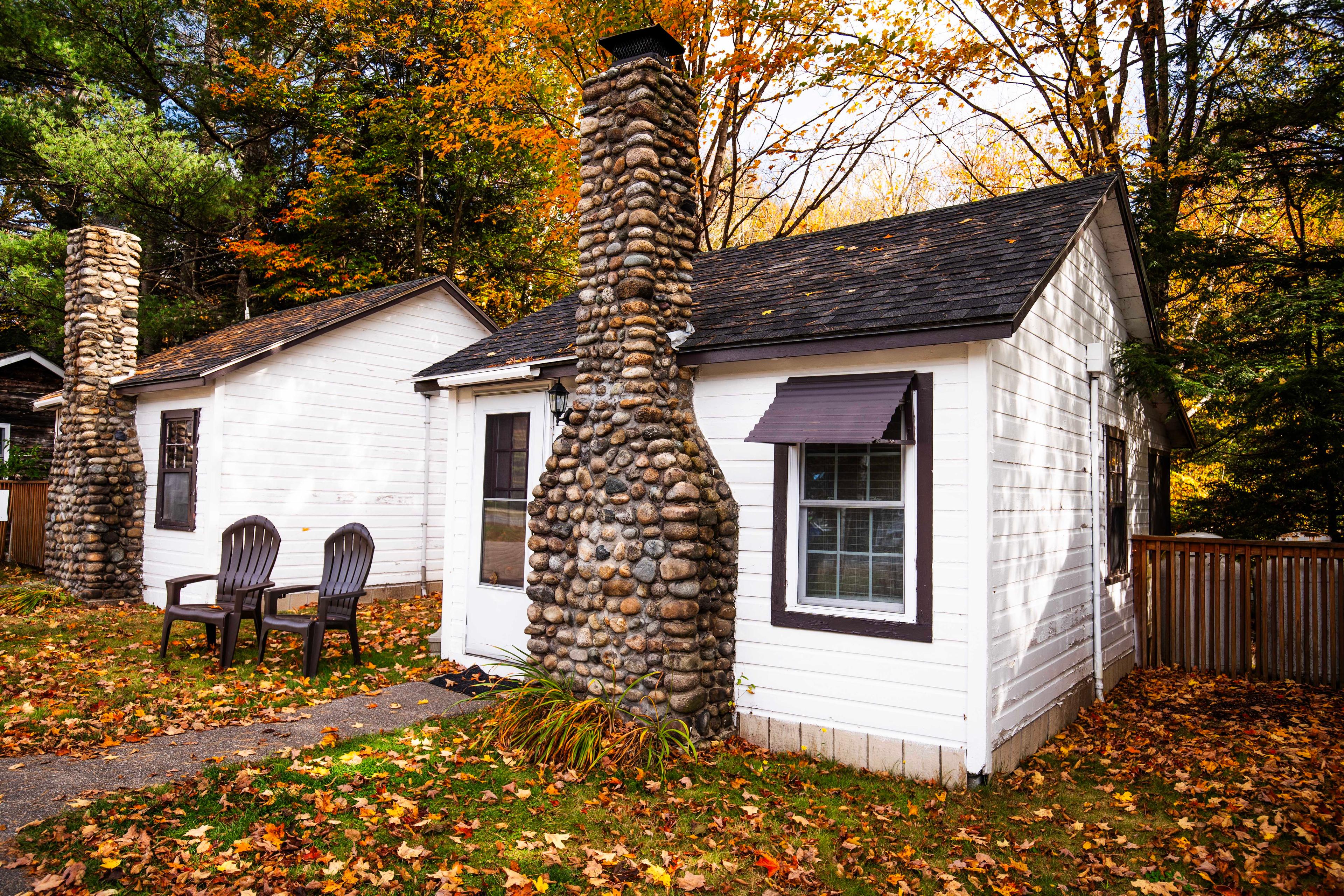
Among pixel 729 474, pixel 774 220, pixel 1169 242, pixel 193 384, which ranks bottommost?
pixel 729 474

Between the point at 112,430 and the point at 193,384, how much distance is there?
7.41 feet

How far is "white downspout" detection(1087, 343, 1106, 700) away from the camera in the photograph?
7.24 meters

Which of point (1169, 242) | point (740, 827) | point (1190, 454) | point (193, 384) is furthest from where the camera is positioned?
point (1190, 454)

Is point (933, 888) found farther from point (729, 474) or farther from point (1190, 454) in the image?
point (1190, 454)

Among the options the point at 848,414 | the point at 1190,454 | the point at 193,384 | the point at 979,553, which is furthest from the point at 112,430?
the point at 1190,454

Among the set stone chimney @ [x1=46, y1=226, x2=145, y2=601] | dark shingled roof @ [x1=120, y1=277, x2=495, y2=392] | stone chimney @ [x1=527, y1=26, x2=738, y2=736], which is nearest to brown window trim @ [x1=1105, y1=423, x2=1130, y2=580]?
stone chimney @ [x1=527, y1=26, x2=738, y2=736]

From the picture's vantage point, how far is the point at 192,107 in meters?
19.4

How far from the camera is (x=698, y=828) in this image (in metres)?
4.42

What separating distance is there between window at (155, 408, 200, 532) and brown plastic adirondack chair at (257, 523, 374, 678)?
168 inches

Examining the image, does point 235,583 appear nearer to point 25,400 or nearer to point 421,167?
point 25,400

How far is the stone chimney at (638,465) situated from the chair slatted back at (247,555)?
338cm

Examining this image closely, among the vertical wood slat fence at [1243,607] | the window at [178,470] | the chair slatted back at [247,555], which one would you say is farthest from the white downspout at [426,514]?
the vertical wood slat fence at [1243,607]

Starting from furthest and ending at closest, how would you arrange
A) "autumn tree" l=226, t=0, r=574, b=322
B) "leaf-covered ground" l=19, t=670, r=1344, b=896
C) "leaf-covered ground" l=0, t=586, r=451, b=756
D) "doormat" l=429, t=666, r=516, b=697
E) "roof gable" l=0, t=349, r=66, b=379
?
"autumn tree" l=226, t=0, r=574, b=322
"roof gable" l=0, t=349, r=66, b=379
"doormat" l=429, t=666, r=516, b=697
"leaf-covered ground" l=0, t=586, r=451, b=756
"leaf-covered ground" l=19, t=670, r=1344, b=896

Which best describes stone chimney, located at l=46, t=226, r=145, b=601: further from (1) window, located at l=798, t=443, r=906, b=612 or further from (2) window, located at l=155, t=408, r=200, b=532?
(1) window, located at l=798, t=443, r=906, b=612
